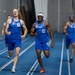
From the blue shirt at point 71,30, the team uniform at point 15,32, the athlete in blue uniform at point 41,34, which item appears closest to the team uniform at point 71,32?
the blue shirt at point 71,30

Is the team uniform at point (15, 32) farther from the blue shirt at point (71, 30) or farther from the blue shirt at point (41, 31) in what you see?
the blue shirt at point (71, 30)

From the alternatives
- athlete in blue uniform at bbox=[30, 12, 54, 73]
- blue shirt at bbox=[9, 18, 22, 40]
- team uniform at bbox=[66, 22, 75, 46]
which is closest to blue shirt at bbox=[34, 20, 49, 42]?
athlete in blue uniform at bbox=[30, 12, 54, 73]

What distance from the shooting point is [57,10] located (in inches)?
1523

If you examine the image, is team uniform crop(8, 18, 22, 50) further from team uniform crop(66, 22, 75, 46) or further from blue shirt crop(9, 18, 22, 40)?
team uniform crop(66, 22, 75, 46)

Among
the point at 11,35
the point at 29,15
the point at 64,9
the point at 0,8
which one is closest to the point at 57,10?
the point at 64,9

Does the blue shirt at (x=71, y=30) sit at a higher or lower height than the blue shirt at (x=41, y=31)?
lower

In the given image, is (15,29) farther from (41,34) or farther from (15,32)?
(41,34)

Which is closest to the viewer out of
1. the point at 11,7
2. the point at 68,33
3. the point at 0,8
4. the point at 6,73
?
the point at 6,73

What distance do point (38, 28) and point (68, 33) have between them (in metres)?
2.84

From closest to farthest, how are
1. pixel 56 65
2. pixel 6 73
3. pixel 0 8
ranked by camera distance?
pixel 6 73 → pixel 56 65 → pixel 0 8

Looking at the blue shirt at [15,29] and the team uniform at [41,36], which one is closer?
the team uniform at [41,36]

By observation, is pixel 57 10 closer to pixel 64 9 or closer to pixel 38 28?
pixel 64 9

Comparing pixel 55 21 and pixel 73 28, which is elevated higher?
pixel 73 28

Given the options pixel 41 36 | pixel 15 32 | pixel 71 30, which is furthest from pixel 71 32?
pixel 15 32
